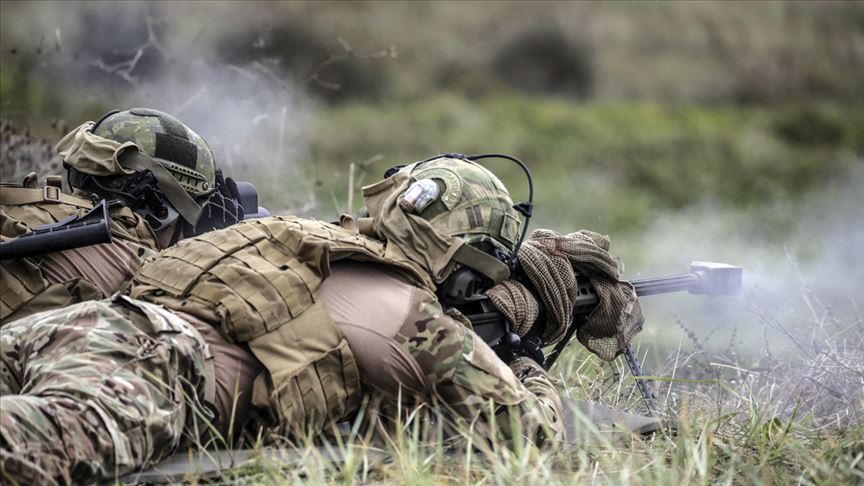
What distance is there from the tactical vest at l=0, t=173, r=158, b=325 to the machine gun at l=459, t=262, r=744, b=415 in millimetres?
1419

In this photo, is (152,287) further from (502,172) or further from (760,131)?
(760,131)

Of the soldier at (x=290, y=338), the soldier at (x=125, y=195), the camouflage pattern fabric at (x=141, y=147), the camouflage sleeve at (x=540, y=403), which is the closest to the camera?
the soldier at (x=290, y=338)

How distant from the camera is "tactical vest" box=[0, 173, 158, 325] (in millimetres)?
4184

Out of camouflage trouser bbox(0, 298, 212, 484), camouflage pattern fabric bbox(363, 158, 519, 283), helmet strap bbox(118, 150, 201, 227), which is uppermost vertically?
camouflage pattern fabric bbox(363, 158, 519, 283)

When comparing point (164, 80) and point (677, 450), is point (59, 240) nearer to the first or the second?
point (677, 450)

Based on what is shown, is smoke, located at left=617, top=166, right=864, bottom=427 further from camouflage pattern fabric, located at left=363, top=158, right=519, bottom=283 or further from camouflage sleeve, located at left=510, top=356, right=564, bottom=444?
camouflage pattern fabric, located at left=363, top=158, right=519, bottom=283

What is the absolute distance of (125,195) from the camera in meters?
4.98

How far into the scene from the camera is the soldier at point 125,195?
14.6 ft

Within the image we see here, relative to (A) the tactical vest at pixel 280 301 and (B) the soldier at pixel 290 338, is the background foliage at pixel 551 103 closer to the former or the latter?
(B) the soldier at pixel 290 338

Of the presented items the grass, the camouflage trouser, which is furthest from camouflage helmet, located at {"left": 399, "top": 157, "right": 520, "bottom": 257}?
the camouflage trouser

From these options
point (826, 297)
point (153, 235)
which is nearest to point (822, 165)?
point (826, 297)

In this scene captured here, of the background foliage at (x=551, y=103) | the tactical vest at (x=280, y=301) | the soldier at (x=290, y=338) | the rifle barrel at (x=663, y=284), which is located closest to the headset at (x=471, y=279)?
the soldier at (x=290, y=338)

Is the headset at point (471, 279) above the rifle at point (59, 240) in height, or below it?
above

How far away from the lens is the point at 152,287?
4.04 meters
